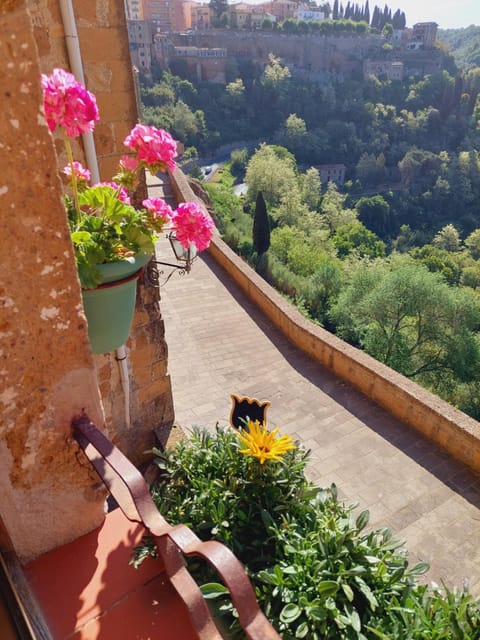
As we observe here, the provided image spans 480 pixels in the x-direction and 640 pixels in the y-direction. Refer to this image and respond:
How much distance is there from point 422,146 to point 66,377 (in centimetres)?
6519

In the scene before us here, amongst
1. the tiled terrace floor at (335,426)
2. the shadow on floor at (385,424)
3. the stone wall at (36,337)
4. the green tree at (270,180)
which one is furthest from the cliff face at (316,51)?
the stone wall at (36,337)

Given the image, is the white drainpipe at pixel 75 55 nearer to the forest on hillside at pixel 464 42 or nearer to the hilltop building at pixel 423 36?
the hilltop building at pixel 423 36

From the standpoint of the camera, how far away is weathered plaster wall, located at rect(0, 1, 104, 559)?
38.3 inches

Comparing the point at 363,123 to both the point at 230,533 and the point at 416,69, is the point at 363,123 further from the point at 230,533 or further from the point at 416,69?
the point at 230,533

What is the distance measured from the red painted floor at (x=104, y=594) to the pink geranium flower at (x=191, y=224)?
1.16 metres

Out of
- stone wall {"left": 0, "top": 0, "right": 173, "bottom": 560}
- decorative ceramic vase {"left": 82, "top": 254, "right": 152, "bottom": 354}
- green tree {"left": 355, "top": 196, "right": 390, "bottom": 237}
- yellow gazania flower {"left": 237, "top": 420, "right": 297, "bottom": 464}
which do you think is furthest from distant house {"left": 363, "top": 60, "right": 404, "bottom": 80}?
stone wall {"left": 0, "top": 0, "right": 173, "bottom": 560}

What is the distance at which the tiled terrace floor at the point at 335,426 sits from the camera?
4109 mm

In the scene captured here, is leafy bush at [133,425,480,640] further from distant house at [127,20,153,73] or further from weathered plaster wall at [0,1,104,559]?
distant house at [127,20,153,73]

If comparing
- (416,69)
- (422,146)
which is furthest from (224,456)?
(416,69)

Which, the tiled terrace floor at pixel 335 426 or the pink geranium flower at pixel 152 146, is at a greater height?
the pink geranium flower at pixel 152 146

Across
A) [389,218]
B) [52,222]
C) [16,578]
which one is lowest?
[389,218]

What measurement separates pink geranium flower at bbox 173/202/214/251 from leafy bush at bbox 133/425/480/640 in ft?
3.28

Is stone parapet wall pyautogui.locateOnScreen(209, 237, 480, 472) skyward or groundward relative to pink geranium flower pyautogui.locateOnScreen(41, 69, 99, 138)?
groundward

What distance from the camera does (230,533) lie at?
77.3 inches
